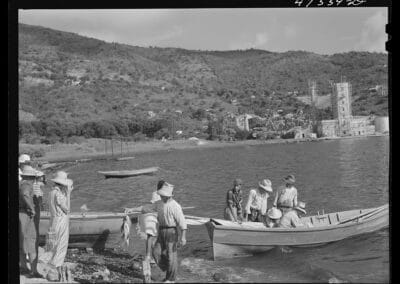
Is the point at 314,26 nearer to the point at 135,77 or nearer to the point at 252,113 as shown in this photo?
the point at 252,113

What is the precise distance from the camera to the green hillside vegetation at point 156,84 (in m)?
6.28

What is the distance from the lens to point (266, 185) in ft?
20.3

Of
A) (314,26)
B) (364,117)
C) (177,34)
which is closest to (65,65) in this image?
(177,34)

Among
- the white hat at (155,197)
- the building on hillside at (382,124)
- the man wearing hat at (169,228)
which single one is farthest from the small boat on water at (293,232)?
the building on hillside at (382,124)

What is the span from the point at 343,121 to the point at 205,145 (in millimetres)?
1699

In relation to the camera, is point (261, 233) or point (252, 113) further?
point (252, 113)

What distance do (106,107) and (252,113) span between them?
1725mm

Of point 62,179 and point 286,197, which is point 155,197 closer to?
point 62,179

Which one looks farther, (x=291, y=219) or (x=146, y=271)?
(x=291, y=219)

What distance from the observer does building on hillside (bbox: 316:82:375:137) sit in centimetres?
643

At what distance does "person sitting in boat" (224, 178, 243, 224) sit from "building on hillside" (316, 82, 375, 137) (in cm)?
119

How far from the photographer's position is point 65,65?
6.46 meters

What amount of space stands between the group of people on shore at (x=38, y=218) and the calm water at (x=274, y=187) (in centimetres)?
17

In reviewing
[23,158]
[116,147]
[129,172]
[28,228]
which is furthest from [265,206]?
[23,158]
